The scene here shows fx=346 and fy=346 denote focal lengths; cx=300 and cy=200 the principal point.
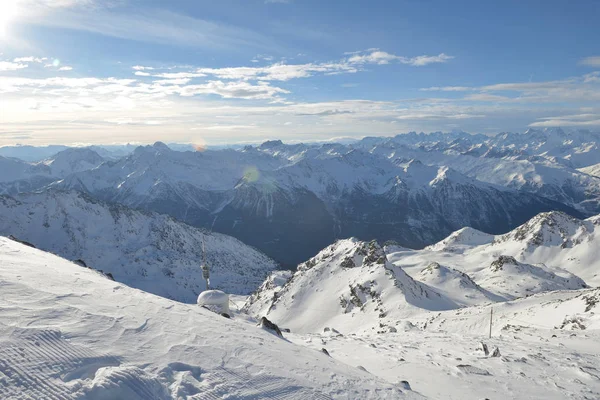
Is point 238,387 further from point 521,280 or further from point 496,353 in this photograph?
point 521,280

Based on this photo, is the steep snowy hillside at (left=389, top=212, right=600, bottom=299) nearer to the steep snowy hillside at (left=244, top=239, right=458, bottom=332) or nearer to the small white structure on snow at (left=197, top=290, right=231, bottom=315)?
the steep snowy hillside at (left=244, top=239, right=458, bottom=332)

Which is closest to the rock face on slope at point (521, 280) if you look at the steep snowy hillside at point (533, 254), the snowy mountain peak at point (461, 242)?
the steep snowy hillside at point (533, 254)

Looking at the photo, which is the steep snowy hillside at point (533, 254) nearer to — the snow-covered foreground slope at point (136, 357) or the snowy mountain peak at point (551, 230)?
the snowy mountain peak at point (551, 230)

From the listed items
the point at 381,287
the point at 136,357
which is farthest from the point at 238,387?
the point at 381,287

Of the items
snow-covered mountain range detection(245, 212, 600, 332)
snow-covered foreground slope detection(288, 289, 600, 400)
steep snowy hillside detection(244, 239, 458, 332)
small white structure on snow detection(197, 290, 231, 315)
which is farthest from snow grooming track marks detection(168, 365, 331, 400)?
steep snowy hillside detection(244, 239, 458, 332)

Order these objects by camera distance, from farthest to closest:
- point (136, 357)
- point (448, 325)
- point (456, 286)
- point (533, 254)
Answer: point (533, 254)
point (456, 286)
point (448, 325)
point (136, 357)

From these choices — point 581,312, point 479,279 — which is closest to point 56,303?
point 581,312
